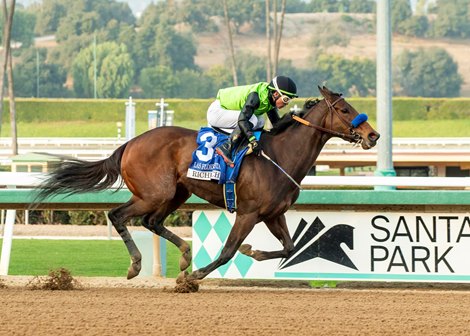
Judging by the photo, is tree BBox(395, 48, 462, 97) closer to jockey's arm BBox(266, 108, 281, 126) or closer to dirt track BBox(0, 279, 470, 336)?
jockey's arm BBox(266, 108, 281, 126)

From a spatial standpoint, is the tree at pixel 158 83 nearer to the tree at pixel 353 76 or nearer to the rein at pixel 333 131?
the tree at pixel 353 76

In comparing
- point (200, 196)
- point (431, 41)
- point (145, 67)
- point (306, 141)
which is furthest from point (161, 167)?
point (431, 41)

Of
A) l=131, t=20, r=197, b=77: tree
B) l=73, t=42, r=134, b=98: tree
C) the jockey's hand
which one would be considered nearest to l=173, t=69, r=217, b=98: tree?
l=73, t=42, r=134, b=98: tree

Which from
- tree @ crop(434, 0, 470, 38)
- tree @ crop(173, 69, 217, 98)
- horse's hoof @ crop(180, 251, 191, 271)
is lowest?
horse's hoof @ crop(180, 251, 191, 271)

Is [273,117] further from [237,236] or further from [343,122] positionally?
[237,236]

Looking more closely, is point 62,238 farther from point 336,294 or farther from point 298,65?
point 298,65

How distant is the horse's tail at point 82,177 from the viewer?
8.94 meters

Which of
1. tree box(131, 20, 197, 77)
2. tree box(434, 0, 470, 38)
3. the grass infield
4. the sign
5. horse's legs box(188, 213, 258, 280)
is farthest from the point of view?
tree box(434, 0, 470, 38)

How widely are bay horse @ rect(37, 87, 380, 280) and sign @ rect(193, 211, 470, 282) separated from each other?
762 millimetres

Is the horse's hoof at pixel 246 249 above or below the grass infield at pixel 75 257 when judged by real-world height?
above

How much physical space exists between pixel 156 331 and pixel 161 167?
2.47 metres

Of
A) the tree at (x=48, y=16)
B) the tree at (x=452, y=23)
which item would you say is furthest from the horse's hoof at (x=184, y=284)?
the tree at (x=48, y=16)

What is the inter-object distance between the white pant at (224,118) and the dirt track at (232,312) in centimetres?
132

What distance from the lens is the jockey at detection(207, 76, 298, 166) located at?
8.35 metres
